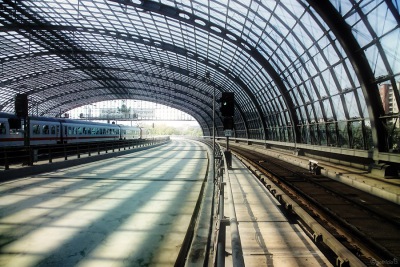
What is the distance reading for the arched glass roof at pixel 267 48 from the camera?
14.3 meters

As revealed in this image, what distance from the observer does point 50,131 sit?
1107 inches

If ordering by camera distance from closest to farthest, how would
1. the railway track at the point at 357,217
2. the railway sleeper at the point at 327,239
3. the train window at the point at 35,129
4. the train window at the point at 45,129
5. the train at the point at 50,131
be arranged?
the railway sleeper at the point at 327,239
the railway track at the point at 357,217
the train at the point at 50,131
the train window at the point at 35,129
the train window at the point at 45,129

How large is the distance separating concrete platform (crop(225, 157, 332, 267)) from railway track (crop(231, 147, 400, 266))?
76 centimetres

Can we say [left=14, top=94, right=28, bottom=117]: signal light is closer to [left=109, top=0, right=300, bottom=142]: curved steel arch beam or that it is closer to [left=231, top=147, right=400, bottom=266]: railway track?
[left=231, top=147, right=400, bottom=266]: railway track

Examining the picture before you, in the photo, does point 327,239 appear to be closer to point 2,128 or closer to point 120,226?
point 120,226

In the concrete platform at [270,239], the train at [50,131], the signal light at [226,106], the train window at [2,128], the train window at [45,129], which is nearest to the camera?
the concrete platform at [270,239]

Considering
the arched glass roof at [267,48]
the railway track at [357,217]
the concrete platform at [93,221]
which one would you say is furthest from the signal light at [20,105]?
the arched glass roof at [267,48]

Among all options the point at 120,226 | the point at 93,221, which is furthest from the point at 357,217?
the point at 93,221

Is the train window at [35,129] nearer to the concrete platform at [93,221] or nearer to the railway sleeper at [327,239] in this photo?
the concrete platform at [93,221]

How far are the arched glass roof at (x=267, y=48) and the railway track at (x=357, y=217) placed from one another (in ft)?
18.4

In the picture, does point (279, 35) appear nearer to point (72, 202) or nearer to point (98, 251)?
point (72, 202)

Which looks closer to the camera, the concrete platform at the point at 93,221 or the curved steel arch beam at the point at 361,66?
the concrete platform at the point at 93,221

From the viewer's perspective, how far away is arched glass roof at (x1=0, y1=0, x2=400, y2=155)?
14.3m

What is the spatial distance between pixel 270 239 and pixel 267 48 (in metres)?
25.1
